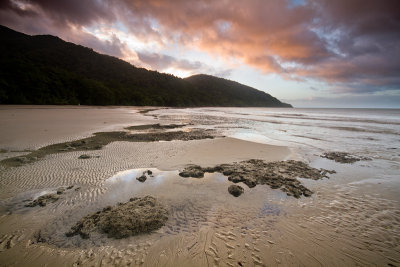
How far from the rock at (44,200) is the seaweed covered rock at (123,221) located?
117cm

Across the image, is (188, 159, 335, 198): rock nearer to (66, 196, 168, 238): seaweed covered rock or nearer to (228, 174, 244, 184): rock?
(228, 174, 244, 184): rock

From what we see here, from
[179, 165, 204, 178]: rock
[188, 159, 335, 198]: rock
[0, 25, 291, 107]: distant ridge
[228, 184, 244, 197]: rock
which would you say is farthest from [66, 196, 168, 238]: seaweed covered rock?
[0, 25, 291, 107]: distant ridge

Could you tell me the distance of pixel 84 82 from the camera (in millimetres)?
52750

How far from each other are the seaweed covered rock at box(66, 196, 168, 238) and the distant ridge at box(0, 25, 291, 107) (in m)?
44.1

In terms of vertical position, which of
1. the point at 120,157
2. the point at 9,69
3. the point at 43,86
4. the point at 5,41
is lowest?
the point at 120,157

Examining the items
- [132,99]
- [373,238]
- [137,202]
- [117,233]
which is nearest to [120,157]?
[137,202]

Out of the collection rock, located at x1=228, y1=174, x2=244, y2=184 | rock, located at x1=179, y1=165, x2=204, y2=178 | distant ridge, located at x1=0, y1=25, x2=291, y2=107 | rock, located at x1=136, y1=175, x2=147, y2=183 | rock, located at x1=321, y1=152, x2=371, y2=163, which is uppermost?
distant ridge, located at x1=0, y1=25, x2=291, y2=107

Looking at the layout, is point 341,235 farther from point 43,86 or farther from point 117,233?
point 43,86

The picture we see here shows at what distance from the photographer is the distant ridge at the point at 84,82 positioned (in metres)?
38.5

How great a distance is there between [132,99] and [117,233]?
67990 millimetres

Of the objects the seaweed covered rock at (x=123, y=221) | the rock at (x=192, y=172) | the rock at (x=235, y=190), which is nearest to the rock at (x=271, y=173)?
the rock at (x=192, y=172)

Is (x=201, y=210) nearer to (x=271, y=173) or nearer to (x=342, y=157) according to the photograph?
→ (x=271, y=173)

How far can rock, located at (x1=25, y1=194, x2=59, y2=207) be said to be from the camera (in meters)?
3.58

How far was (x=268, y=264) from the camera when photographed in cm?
244
